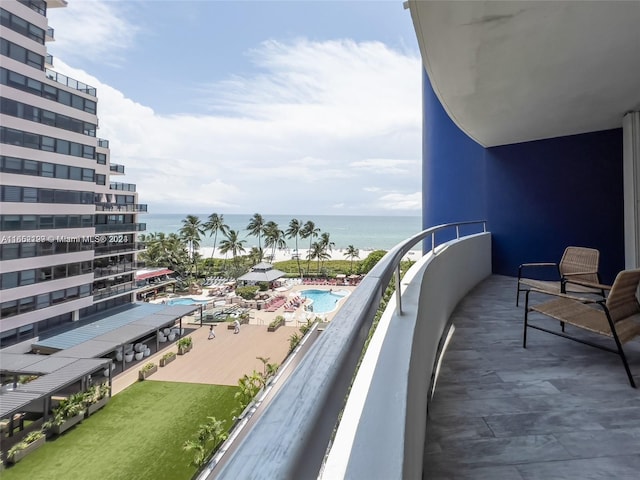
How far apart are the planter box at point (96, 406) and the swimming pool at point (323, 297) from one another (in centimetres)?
1508

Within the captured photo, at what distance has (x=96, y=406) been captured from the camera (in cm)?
1117

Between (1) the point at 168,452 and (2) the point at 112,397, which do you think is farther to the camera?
(2) the point at 112,397

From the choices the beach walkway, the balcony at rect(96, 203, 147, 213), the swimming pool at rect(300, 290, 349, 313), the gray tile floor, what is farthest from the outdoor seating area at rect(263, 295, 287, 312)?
the gray tile floor

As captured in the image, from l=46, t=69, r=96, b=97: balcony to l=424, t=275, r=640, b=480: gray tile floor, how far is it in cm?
2438

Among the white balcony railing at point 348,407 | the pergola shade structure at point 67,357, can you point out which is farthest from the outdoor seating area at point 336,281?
the white balcony railing at point 348,407

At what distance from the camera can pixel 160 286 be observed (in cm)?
3064

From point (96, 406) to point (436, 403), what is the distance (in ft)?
43.8

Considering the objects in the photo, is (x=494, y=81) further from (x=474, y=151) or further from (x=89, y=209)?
(x=89, y=209)

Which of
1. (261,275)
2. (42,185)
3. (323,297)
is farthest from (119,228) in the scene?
(323,297)

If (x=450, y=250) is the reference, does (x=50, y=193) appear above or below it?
above

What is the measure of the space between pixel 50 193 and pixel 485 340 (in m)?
21.7

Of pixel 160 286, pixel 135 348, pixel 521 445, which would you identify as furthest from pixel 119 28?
pixel 521 445

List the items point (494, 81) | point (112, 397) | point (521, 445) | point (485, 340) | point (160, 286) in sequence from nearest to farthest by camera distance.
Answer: point (521, 445) → point (485, 340) → point (494, 81) → point (112, 397) → point (160, 286)

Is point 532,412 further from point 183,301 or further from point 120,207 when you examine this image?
point 183,301
